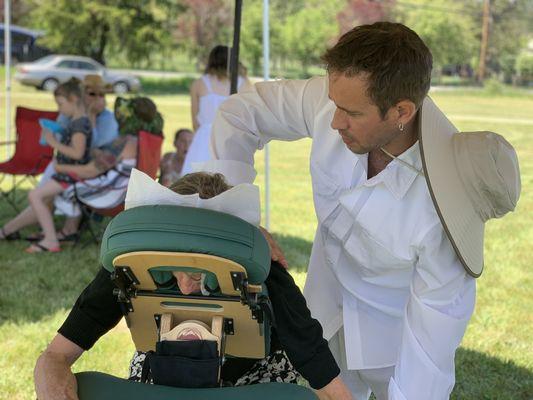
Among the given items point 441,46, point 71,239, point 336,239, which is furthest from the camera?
point 441,46

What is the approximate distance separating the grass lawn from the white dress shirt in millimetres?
1483

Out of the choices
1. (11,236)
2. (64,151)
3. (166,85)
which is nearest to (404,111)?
(64,151)

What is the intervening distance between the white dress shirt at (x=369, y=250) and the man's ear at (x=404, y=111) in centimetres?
11

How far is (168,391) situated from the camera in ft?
4.89

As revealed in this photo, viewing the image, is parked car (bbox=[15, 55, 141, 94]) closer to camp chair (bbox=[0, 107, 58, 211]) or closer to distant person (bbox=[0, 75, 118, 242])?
camp chair (bbox=[0, 107, 58, 211])

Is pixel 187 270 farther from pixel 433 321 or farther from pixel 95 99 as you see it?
pixel 95 99

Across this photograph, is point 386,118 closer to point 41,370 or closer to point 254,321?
point 254,321

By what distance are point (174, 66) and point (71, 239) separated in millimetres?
33168

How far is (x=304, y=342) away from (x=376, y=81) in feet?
1.95

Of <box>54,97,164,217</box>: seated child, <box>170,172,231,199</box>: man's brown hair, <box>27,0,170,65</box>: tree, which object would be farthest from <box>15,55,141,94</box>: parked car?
<box>170,172,231,199</box>: man's brown hair

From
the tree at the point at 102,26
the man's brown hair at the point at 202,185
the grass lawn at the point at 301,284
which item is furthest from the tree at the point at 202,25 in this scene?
the man's brown hair at the point at 202,185

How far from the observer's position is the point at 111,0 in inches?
1157

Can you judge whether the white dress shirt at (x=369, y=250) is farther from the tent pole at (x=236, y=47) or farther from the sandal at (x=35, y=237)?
the sandal at (x=35, y=237)

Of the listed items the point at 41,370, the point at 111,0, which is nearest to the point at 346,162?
the point at 41,370
